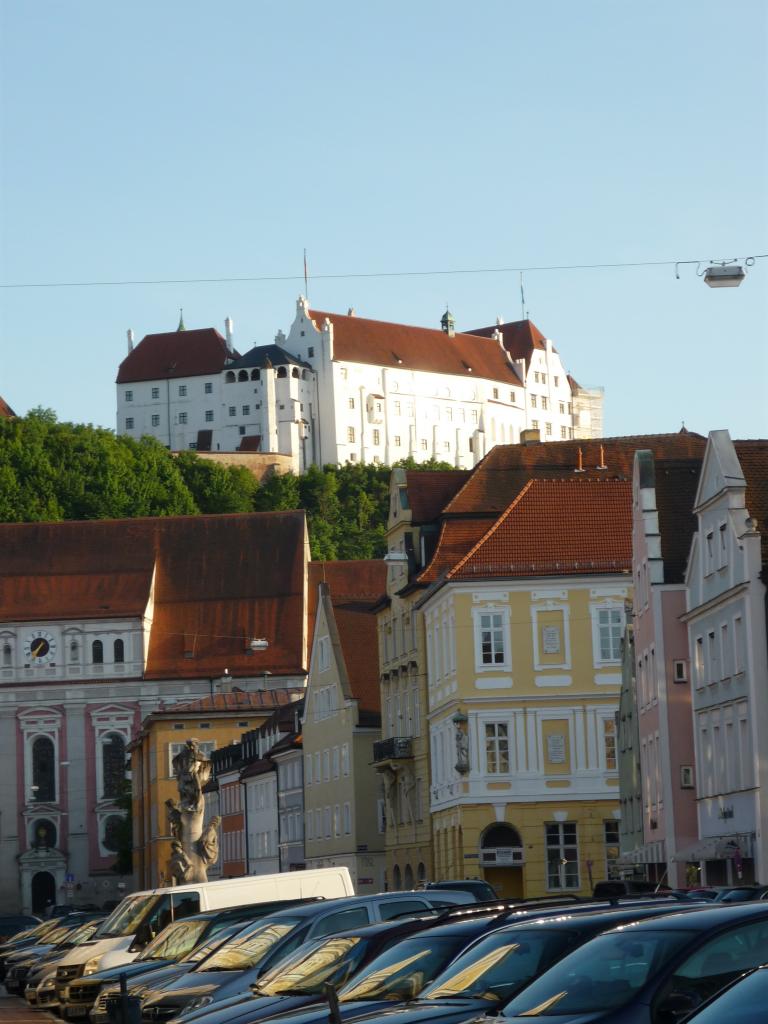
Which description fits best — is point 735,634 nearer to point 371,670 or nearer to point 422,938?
point 422,938

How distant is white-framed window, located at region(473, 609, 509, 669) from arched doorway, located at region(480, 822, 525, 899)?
3952 mm

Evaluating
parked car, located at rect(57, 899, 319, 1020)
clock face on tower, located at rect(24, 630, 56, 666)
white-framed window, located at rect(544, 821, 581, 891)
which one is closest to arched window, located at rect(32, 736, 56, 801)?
clock face on tower, located at rect(24, 630, 56, 666)

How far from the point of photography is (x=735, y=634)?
1574 inches

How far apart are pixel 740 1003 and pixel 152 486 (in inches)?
5790

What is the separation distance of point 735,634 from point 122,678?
3181 inches

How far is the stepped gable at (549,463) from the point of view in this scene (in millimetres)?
57594

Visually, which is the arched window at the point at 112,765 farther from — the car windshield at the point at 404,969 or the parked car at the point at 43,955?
the car windshield at the point at 404,969

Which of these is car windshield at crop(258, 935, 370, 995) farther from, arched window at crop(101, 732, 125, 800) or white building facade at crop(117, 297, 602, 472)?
white building facade at crop(117, 297, 602, 472)

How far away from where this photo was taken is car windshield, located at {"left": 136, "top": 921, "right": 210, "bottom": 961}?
21.9 meters

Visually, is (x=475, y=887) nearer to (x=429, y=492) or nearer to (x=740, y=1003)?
(x=740, y=1003)

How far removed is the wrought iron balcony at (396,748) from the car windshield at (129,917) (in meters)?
30.5

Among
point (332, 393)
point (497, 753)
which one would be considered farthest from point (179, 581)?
point (497, 753)

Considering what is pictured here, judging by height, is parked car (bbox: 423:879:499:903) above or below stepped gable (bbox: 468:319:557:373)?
below

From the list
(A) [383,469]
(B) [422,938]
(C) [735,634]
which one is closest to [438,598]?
(C) [735,634]
